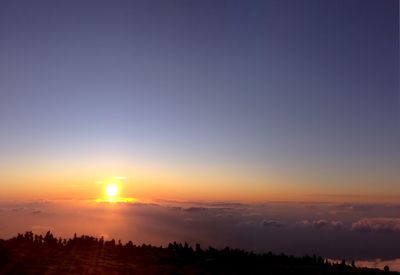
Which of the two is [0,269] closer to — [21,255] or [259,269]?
[21,255]

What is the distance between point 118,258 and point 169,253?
5.24 metres

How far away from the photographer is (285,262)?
45281mm

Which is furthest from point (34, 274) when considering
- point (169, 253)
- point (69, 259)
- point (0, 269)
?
point (169, 253)

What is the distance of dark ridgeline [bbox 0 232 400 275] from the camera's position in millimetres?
35816

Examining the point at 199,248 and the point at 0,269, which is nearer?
the point at 0,269

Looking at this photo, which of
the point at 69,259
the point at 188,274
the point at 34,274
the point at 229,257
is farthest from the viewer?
the point at 229,257

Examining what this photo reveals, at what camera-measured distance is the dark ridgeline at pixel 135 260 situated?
35816 millimetres

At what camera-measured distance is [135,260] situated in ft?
134

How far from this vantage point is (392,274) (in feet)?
143

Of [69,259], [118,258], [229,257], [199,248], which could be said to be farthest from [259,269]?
[69,259]

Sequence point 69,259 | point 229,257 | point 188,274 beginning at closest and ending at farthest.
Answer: point 188,274 < point 69,259 < point 229,257

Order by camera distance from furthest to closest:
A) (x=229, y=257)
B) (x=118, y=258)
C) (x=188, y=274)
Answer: (x=229, y=257) → (x=118, y=258) → (x=188, y=274)

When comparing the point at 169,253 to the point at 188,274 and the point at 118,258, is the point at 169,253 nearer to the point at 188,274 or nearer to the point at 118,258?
the point at 118,258

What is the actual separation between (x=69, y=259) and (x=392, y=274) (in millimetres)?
27229
